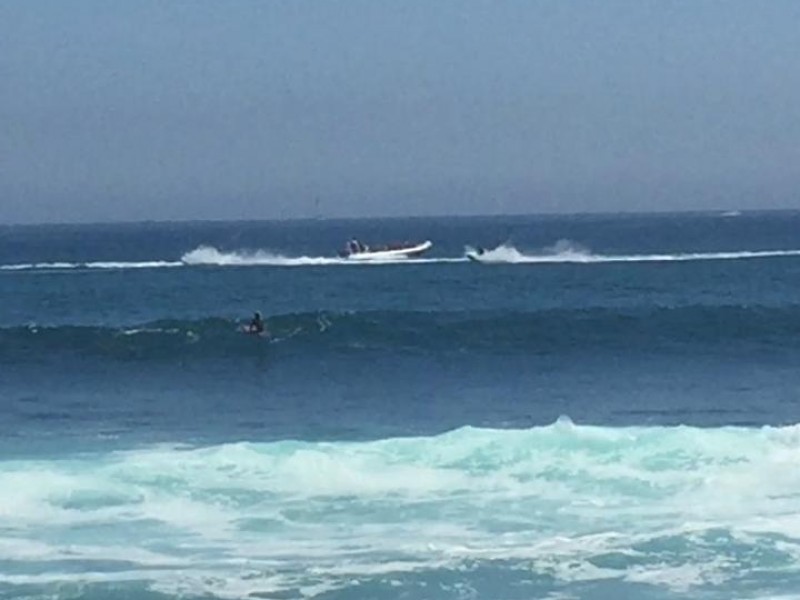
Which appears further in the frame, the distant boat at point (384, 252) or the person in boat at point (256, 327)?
the distant boat at point (384, 252)

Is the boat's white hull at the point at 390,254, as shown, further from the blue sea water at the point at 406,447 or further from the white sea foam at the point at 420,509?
the white sea foam at the point at 420,509

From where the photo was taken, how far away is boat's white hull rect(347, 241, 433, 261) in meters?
72.3

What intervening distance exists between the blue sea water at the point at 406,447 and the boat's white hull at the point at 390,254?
21051mm

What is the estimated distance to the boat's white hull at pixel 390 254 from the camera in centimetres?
7231

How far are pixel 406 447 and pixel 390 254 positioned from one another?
51.5m

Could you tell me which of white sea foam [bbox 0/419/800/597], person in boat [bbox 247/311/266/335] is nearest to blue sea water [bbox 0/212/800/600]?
white sea foam [bbox 0/419/800/597]

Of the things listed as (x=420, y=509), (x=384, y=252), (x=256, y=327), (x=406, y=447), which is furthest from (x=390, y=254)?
(x=420, y=509)

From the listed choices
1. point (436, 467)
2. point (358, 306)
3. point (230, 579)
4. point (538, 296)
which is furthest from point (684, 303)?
point (230, 579)

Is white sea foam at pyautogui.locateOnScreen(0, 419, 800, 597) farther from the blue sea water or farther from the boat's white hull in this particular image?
the boat's white hull

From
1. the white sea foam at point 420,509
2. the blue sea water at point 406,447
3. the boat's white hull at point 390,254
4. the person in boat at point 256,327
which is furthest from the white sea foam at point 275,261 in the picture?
the white sea foam at point 420,509

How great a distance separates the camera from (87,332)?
4106 cm

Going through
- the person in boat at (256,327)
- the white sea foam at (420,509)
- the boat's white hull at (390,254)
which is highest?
the boat's white hull at (390,254)

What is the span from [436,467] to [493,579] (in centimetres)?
577

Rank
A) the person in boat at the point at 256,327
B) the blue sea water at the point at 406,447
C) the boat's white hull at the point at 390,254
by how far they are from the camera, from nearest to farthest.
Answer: the blue sea water at the point at 406,447 → the person in boat at the point at 256,327 → the boat's white hull at the point at 390,254
